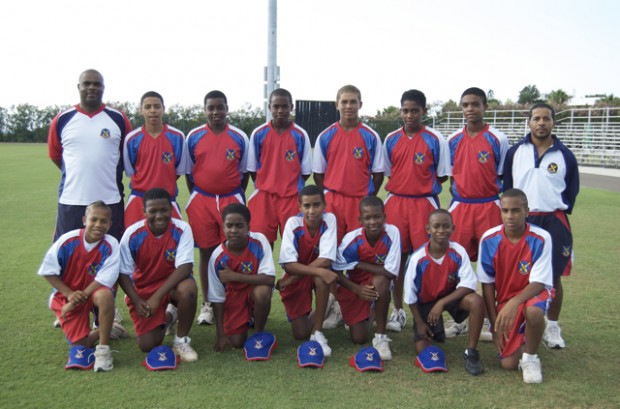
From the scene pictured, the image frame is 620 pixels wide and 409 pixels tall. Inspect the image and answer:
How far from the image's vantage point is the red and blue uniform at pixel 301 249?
4.45 meters

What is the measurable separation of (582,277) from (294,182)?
11.3 feet

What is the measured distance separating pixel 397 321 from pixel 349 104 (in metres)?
1.92

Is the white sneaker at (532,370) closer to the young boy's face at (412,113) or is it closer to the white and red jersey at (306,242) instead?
the white and red jersey at (306,242)

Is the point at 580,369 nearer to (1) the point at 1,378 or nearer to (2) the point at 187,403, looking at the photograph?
(2) the point at 187,403

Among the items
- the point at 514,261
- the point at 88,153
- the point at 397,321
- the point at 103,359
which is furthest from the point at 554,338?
the point at 88,153

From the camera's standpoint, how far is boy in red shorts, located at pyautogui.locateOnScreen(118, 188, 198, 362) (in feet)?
13.6

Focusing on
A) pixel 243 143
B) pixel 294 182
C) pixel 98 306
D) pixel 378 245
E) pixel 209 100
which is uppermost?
pixel 209 100

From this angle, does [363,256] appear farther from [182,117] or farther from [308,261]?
[182,117]

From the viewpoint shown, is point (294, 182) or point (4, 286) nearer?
point (294, 182)

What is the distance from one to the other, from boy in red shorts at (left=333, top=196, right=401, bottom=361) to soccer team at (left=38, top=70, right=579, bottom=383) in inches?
0.5

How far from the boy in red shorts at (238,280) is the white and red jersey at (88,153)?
1.16 metres

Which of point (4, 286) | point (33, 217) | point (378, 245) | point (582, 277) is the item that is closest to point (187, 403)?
point (378, 245)

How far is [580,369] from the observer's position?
153 inches

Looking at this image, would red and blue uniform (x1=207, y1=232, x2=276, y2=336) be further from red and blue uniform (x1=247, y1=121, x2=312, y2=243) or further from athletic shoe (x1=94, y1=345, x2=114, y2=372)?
athletic shoe (x1=94, y1=345, x2=114, y2=372)
